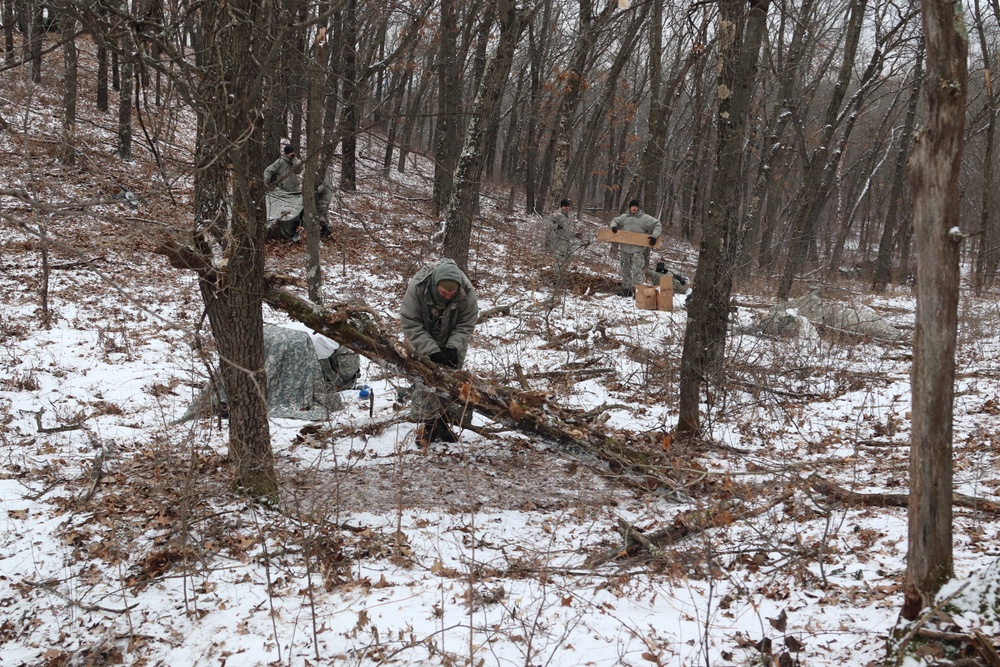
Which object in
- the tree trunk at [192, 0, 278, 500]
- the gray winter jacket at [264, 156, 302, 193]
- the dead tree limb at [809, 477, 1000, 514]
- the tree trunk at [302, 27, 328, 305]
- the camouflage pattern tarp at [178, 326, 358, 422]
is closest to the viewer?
the tree trunk at [192, 0, 278, 500]

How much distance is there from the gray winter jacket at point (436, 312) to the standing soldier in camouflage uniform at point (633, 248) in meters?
6.33

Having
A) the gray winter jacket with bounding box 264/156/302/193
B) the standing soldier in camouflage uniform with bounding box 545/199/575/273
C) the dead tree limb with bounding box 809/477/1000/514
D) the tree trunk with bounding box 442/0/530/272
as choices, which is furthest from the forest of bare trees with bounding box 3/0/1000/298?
the dead tree limb with bounding box 809/477/1000/514

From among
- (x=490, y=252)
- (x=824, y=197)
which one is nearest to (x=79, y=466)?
(x=490, y=252)

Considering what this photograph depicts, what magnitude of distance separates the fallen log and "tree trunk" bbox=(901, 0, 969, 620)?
244 cm

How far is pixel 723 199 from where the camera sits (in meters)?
5.39

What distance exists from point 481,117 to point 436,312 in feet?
10.1

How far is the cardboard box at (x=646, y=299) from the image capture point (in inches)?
421

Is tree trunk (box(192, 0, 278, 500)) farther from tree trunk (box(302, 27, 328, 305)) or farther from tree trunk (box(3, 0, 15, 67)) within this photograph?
tree trunk (box(302, 27, 328, 305))

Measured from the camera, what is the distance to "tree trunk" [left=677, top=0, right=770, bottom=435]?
5.25 m

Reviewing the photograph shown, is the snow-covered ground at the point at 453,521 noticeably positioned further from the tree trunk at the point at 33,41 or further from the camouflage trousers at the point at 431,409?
the tree trunk at the point at 33,41

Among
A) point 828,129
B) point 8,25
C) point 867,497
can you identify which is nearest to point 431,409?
point 867,497

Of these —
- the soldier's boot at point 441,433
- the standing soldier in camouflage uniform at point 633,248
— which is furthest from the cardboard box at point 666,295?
the soldier's boot at point 441,433

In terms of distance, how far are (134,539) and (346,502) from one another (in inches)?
51.4

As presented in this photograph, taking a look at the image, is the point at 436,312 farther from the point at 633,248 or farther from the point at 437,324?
the point at 633,248
